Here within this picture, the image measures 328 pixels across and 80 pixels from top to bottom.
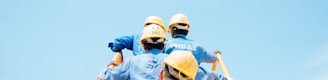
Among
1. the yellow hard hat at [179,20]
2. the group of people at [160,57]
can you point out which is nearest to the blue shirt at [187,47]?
the group of people at [160,57]

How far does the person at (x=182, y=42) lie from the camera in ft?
23.0

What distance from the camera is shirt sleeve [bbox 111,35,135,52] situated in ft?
25.2

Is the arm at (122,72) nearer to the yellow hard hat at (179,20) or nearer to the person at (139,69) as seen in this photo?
the person at (139,69)

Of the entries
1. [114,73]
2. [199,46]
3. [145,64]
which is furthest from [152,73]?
[199,46]

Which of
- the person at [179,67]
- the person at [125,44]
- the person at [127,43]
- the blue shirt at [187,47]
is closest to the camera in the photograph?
the person at [179,67]

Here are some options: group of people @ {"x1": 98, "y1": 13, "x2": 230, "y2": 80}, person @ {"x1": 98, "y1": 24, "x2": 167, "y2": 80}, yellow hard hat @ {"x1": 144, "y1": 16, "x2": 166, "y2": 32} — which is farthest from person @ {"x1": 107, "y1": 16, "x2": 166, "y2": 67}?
person @ {"x1": 98, "y1": 24, "x2": 167, "y2": 80}

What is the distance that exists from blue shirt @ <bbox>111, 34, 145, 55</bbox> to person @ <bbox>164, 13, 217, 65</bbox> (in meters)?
0.64

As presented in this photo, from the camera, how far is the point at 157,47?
239 inches

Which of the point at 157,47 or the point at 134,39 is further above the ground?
the point at 134,39

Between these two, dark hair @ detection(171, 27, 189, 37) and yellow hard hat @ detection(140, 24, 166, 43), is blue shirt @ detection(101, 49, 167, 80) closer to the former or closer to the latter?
yellow hard hat @ detection(140, 24, 166, 43)

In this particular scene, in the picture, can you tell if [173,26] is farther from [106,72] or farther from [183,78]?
[183,78]

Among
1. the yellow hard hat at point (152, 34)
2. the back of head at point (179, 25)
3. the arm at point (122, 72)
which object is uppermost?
the back of head at point (179, 25)

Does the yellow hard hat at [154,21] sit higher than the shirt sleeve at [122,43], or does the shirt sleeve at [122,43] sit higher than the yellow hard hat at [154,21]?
the yellow hard hat at [154,21]

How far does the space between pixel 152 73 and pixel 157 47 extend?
679 mm
